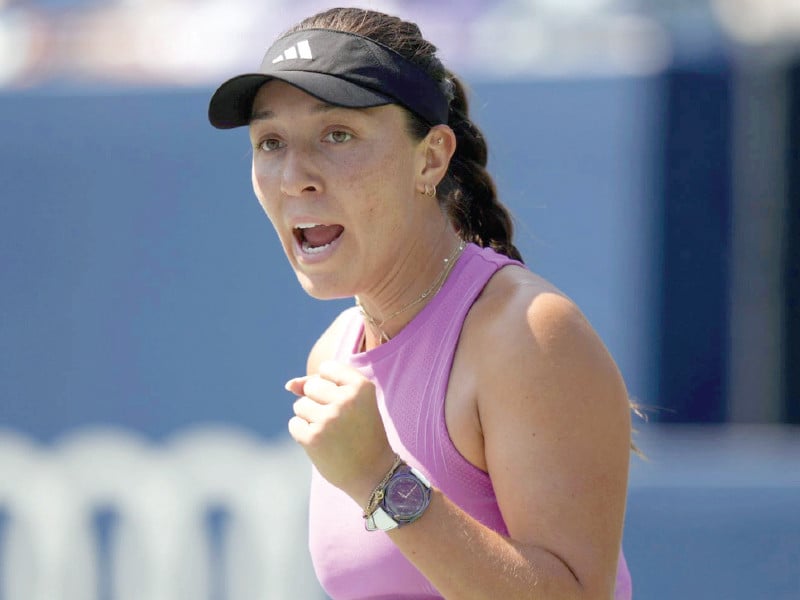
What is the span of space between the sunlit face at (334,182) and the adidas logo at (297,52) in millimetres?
41

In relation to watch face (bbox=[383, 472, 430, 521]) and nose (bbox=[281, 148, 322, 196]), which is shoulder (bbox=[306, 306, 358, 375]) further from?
watch face (bbox=[383, 472, 430, 521])

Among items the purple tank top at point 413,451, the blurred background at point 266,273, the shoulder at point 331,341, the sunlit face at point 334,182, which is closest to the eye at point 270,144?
the sunlit face at point 334,182

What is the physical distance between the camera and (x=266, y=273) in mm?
4730

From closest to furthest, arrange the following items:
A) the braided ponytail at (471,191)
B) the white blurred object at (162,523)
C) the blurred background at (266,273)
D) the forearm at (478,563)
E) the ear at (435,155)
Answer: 1. the forearm at (478,563)
2. the ear at (435,155)
3. the braided ponytail at (471,191)
4. the white blurred object at (162,523)
5. the blurred background at (266,273)

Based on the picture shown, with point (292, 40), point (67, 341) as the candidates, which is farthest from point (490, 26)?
point (292, 40)

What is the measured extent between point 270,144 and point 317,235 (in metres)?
0.15

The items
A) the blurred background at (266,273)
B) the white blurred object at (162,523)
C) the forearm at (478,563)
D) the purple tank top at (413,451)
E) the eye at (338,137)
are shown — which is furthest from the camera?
the blurred background at (266,273)

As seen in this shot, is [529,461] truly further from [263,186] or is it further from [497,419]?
[263,186]

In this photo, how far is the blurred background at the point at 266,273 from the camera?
4359 millimetres

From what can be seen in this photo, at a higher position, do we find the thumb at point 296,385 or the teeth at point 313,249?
the teeth at point 313,249

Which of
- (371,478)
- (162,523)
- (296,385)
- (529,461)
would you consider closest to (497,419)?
(529,461)

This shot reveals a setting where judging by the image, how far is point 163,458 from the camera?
453 centimetres

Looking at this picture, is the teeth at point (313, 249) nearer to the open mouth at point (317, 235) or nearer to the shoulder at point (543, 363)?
the open mouth at point (317, 235)

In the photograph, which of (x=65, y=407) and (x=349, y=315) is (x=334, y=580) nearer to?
(x=349, y=315)
